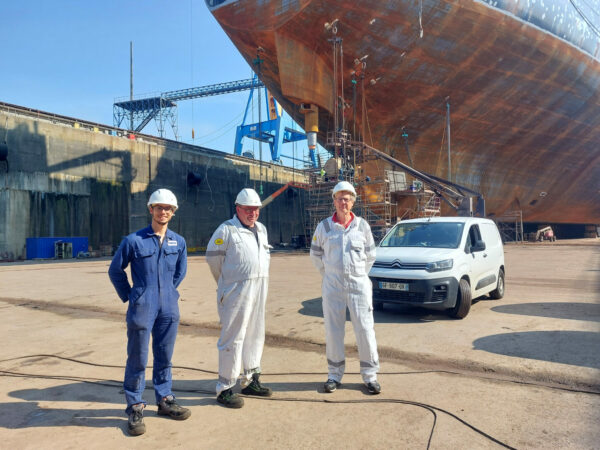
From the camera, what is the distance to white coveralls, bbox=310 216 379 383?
12.3 feet

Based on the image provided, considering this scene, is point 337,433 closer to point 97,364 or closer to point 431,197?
point 97,364

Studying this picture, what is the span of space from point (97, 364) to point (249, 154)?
4795 cm

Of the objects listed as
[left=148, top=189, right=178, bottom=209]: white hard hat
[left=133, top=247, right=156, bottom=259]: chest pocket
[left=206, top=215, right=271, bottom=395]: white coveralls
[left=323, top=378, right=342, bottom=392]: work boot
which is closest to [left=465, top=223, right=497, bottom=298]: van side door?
[left=323, top=378, right=342, bottom=392]: work boot

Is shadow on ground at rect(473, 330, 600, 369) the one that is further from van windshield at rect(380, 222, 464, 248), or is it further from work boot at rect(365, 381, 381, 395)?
van windshield at rect(380, 222, 464, 248)

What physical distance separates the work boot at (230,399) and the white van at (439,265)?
3.78m

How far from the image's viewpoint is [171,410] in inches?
124

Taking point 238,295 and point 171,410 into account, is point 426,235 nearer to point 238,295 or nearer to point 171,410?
point 238,295

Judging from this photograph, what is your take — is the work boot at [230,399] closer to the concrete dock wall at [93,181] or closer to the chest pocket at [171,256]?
the chest pocket at [171,256]

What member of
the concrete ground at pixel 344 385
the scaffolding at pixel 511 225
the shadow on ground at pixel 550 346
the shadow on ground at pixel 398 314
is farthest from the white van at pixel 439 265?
the scaffolding at pixel 511 225

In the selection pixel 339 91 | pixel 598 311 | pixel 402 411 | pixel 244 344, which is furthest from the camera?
pixel 339 91

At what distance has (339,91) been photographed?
2709cm

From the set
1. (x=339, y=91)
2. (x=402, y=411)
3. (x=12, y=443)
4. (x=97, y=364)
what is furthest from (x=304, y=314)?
(x=339, y=91)

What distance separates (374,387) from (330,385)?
1.31 ft

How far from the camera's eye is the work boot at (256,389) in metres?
3.59
